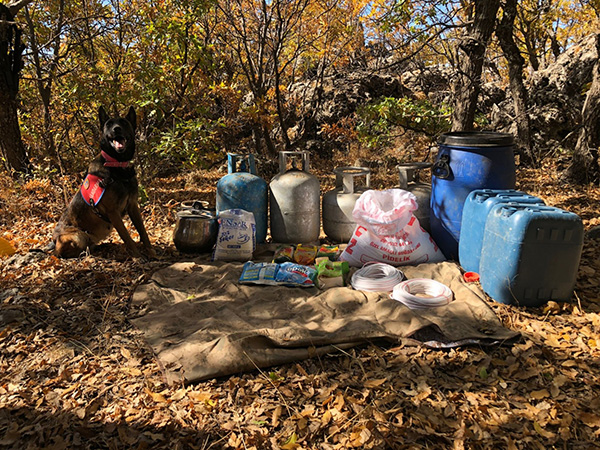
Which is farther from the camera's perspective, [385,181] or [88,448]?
[385,181]

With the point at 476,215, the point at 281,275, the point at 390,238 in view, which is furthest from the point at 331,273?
the point at 476,215

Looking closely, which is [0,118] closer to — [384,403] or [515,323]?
[384,403]

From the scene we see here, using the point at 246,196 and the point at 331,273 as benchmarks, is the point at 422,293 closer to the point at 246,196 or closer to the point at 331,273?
the point at 331,273

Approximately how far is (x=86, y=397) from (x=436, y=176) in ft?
11.5

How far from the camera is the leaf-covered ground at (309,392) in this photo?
2.03 meters

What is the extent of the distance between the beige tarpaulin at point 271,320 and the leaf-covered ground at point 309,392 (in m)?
0.09

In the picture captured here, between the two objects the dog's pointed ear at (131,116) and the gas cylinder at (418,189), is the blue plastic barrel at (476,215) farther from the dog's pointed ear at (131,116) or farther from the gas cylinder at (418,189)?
the dog's pointed ear at (131,116)

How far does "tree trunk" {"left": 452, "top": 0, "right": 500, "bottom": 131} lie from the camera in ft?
16.8

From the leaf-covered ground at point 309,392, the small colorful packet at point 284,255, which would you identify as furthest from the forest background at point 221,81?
the leaf-covered ground at point 309,392

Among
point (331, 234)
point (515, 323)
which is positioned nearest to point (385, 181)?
point (331, 234)

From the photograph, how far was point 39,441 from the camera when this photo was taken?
2.03m

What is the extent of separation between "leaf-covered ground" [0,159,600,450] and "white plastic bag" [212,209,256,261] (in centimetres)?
116

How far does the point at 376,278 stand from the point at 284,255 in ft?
3.33

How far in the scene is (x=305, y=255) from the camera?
414cm
